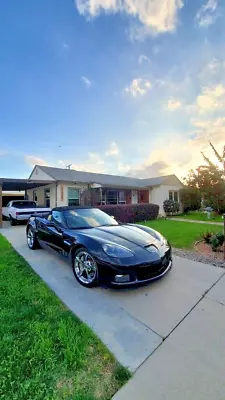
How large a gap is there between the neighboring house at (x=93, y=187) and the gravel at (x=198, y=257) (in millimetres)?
10143

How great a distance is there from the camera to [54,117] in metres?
10.9

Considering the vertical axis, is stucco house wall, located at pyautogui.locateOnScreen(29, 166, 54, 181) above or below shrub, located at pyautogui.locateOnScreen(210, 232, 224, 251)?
above

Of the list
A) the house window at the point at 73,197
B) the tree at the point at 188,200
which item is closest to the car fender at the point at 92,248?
the house window at the point at 73,197

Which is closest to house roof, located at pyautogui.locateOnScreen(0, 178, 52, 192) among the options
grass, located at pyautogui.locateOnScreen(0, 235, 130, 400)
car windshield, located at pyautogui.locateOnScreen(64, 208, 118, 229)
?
car windshield, located at pyautogui.locateOnScreen(64, 208, 118, 229)

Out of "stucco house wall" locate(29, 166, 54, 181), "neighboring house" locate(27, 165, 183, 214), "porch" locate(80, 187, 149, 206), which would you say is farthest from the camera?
"stucco house wall" locate(29, 166, 54, 181)

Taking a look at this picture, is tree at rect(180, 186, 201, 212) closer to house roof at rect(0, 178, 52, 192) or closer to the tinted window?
house roof at rect(0, 178, 52, 192)

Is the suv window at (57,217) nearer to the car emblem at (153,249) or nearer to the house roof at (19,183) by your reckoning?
the car emblem at (153,249)

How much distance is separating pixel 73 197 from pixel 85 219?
35.4 ft

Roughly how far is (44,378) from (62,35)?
9.22 m

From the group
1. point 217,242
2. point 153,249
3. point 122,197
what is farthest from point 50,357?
point 122,197

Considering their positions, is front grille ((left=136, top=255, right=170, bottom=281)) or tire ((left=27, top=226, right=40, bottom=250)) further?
tire ((left=27, top=226, right=40, bottom=250))

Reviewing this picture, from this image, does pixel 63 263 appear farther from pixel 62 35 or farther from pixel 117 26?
pixel 117 26

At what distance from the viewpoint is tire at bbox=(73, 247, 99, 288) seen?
3.24 meters

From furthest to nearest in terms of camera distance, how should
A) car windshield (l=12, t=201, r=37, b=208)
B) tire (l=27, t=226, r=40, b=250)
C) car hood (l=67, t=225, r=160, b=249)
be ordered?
car windshield (l=12, t=201, r=37, b=208)
tire (l=27, t=226, r=40, b=250)
car hood (l=67, t=225, r=160, b=249)
